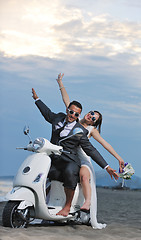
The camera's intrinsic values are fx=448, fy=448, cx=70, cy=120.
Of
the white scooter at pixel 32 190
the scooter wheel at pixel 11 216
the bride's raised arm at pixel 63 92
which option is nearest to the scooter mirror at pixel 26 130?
the white scooter at pixel 32 190

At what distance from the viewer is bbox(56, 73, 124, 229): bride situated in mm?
5058

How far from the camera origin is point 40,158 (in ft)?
15.8

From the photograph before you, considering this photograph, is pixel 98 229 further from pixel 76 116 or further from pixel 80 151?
pixel 76 116

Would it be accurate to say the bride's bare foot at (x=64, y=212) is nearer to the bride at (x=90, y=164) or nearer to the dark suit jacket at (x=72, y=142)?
the bride at (x=90, y=164)

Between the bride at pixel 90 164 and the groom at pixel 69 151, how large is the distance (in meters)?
0.11

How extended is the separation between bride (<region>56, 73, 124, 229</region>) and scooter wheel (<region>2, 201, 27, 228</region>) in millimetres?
717

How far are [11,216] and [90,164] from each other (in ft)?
3.92

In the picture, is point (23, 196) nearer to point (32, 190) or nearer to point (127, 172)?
point (32, 190)

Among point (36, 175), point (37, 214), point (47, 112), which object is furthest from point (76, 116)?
point (37, 214)

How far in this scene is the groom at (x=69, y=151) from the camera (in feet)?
16.3

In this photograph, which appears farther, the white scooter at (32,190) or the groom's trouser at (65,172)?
the groom's trouser at (65,172)

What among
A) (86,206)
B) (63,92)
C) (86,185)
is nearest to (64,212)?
(86,206)

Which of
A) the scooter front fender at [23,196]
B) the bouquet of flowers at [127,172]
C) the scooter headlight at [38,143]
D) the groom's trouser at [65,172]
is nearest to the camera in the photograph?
the scooter front fender at [23,196]

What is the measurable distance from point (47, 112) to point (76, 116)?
0.46m
